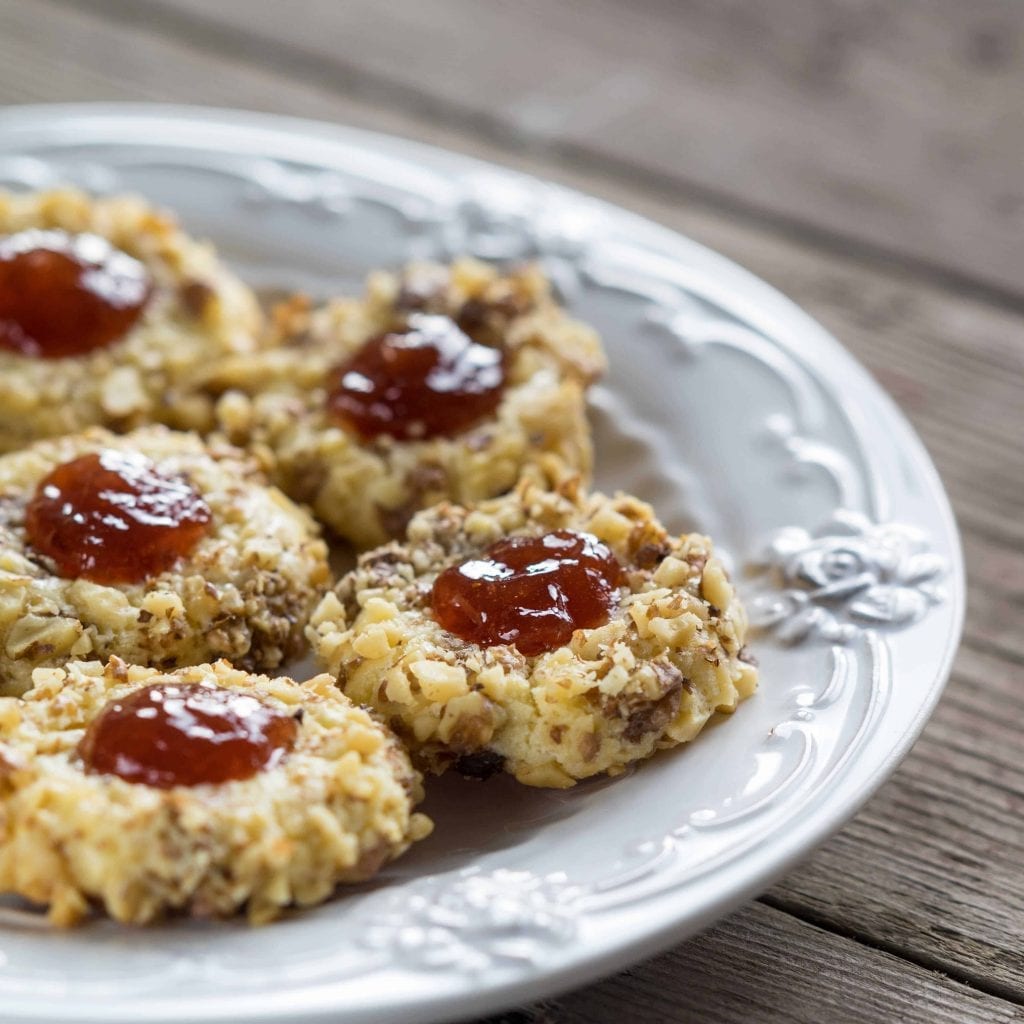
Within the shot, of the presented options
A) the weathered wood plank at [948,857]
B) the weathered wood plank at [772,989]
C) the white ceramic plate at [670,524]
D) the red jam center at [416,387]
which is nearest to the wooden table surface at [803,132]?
the weathered wood plank at [948,857]

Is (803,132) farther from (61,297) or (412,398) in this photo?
(61,297)

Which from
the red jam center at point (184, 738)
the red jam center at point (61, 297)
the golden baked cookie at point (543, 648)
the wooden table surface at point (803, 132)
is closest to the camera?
the red jam center at point (184, 738)

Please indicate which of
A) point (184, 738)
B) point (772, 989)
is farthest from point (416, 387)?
point (772, 989)

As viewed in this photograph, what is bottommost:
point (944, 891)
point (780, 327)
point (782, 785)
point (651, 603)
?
point (944, 891)

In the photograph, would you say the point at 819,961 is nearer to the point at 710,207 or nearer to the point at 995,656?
the point at 995,656

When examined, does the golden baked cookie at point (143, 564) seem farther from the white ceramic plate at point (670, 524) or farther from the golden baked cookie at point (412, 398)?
the white ceramic plate at point (670, 524)

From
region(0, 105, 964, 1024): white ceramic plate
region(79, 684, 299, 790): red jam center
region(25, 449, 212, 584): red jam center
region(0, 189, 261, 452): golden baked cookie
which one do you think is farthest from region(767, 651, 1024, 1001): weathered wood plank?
region(0, 189, 261, 452): golden baked cookie

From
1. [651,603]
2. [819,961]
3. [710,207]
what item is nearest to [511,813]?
[651,603]

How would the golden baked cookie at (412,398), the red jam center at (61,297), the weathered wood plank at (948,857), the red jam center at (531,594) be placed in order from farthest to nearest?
the red jam center at (61,297)
the golden baked cookie at (412,398)
the weathered wood plank at (948,857)
the red jam center at (531,594)
